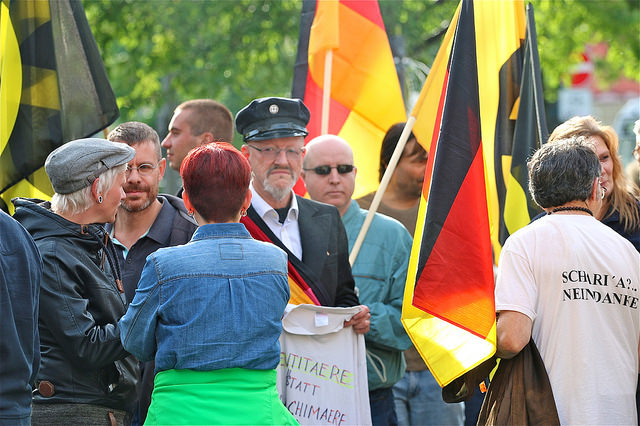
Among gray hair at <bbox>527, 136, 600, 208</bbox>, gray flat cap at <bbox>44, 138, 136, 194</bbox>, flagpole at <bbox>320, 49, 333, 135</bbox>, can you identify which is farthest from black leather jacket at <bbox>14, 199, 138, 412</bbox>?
flagpole at <bbox>320, 49, 333, 135</bbox>

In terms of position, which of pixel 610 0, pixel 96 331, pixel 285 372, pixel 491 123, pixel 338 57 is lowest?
pixel 285 372

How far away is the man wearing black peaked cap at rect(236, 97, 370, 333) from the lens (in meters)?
4.61

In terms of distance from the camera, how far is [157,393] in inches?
132

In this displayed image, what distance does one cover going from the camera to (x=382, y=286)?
5172 mm

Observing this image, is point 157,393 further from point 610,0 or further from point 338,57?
point 610,0

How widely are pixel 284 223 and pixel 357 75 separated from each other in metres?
2.01

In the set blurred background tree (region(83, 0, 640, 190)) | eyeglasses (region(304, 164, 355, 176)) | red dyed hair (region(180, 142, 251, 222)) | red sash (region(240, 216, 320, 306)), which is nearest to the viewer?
red dyed hair (region(180, 142, 251, 222))

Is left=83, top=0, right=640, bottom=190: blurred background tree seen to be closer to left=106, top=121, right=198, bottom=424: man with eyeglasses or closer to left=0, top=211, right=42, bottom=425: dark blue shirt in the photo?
left=106, top=121, right=198, bottom=424: man with eyeglasses

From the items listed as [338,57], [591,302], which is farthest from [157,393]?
[338,57]

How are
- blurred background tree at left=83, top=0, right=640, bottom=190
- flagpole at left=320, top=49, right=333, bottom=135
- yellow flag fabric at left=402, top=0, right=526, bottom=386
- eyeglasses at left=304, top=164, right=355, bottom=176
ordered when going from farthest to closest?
blurred background tree at left=83, top=0, right=640, bottom=190
flagpole at left=320, top=49, right=333, bottom=135
eyeglasses at left=304, top=164, right=355, bottom=176
yellow flag fabric at left=402, top=0, right=526, bottom=386

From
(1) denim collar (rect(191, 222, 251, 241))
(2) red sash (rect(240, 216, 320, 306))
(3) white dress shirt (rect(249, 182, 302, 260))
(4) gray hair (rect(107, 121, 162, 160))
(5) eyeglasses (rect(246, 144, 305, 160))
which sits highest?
(4) gray hair (rect(107, 121, 162, 160))

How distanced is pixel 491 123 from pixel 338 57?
1627 millimetres

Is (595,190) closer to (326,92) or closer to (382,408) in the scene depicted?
(382,408)

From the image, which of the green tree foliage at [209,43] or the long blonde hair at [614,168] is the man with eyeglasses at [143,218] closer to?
the long blonde hair at [614,168]
